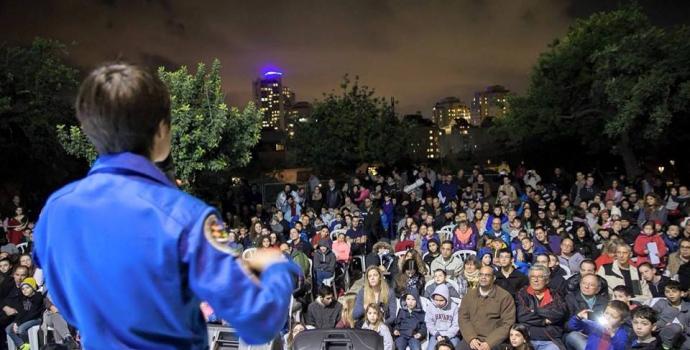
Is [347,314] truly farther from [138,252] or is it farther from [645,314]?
[138,252]

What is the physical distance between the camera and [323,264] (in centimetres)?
868

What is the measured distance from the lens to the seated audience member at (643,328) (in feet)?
15.6

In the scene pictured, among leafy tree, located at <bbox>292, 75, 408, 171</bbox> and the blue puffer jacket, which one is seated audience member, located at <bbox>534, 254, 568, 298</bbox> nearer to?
the blue puffer jacket

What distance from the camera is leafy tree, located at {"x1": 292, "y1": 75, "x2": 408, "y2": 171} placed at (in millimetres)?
20781

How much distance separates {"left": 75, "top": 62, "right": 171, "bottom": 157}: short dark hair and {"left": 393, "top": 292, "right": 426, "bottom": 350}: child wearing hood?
18.3 feet

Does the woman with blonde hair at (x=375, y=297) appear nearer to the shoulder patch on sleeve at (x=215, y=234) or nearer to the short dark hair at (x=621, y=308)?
the short dark hair at (x=621, y=308)

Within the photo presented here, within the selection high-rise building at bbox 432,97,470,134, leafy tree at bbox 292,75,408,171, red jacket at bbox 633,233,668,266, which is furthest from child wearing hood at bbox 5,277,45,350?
high-rise building at bbox 432,97,470,134

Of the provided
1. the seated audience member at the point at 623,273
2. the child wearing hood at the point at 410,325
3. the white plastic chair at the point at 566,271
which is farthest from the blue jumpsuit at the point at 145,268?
the white plastic chair at the point at 566,271

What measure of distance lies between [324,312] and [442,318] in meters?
1.44

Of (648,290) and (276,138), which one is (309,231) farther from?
(276,138)

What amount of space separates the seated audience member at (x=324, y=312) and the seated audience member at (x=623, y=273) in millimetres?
3140

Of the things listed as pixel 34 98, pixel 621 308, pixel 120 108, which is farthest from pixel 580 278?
pixel 34 98

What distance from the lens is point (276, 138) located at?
53688 millimetres

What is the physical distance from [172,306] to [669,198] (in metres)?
12.3
